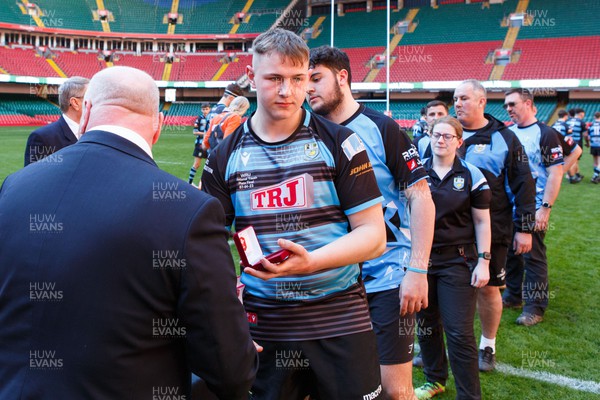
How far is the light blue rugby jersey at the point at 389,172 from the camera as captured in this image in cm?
299

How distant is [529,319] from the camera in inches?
220

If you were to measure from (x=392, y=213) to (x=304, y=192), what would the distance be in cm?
101

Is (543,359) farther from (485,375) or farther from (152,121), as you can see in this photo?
(152,121)

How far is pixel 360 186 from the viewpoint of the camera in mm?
2299

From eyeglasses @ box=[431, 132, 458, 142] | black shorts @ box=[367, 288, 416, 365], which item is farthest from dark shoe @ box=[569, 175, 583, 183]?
black shorts @ box=[367, 288, 416, 365]

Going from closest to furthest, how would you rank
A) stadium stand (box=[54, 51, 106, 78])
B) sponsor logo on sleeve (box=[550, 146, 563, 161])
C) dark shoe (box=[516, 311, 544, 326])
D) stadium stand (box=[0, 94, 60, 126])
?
dark shoe (box=[516, 311, 544, 326]) → sponsor logo on sleeve (box=[550, 146, 563, 161]) → stadium stand (box=[0, 94, 60, 126]) → stadium stand (box=[54, 51, 106, 78])

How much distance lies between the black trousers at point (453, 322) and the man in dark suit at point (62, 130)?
3.33 m

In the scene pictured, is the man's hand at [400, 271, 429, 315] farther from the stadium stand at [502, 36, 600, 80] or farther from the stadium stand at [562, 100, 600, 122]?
the stadium stand at [502, 36, 600, 80]

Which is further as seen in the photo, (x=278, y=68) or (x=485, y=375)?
(x=485, y=375)

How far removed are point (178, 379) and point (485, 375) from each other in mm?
3576

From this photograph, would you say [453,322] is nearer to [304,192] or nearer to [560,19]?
[304,192]

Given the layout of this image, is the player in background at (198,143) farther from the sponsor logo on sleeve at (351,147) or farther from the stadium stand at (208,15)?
the stadium stand at (208,15)

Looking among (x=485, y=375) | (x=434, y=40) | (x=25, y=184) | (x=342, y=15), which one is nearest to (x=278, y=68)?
(x=25, y=184)

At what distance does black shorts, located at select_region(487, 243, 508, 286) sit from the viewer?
4.48m
